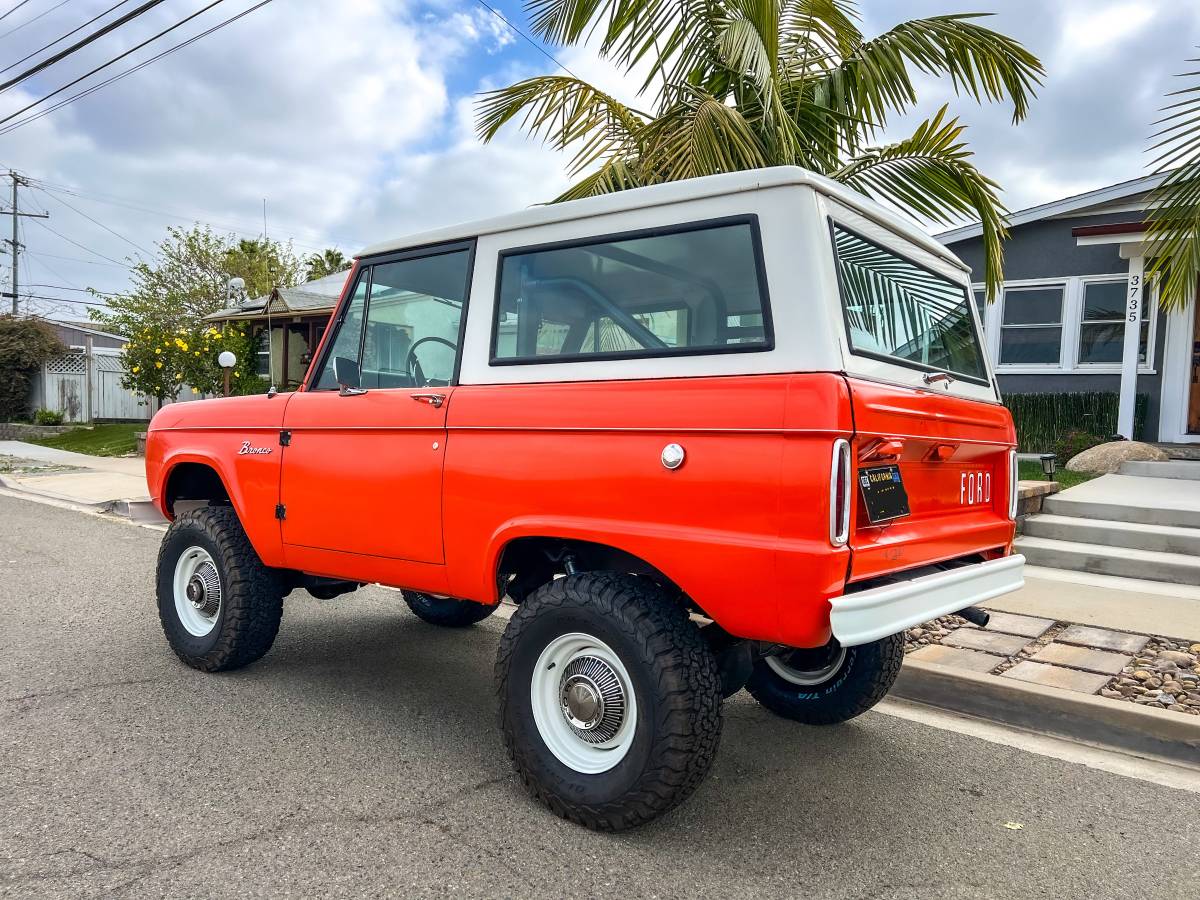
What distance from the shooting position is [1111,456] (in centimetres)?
1036

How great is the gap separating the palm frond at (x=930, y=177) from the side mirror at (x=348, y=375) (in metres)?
4.54

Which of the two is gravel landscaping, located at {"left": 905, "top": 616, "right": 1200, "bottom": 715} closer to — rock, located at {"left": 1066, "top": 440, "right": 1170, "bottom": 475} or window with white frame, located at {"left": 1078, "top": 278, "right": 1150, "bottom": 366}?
rock, located at {"left": 1066, "top": 440, "right": 1170, "bottom": 475}

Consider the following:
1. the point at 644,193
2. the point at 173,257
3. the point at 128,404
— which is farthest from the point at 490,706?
the point at 173,257

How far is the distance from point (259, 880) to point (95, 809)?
2.73 feet

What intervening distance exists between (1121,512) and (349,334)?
270 inches

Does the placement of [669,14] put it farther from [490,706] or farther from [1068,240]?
[1068,240]

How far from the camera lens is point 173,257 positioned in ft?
99.5

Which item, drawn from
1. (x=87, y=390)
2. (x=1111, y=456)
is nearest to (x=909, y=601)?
(x=1111, y=456)

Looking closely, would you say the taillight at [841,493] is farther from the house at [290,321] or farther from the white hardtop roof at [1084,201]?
the house at [290,321]

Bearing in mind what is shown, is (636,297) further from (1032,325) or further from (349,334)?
(1032,325)

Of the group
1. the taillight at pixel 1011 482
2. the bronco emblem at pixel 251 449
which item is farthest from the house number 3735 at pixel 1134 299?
the bronco emblem at pixel 251 449

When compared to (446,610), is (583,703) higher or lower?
higher

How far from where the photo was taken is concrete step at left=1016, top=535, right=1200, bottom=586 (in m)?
6.49

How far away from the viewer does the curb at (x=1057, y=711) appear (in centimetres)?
369
